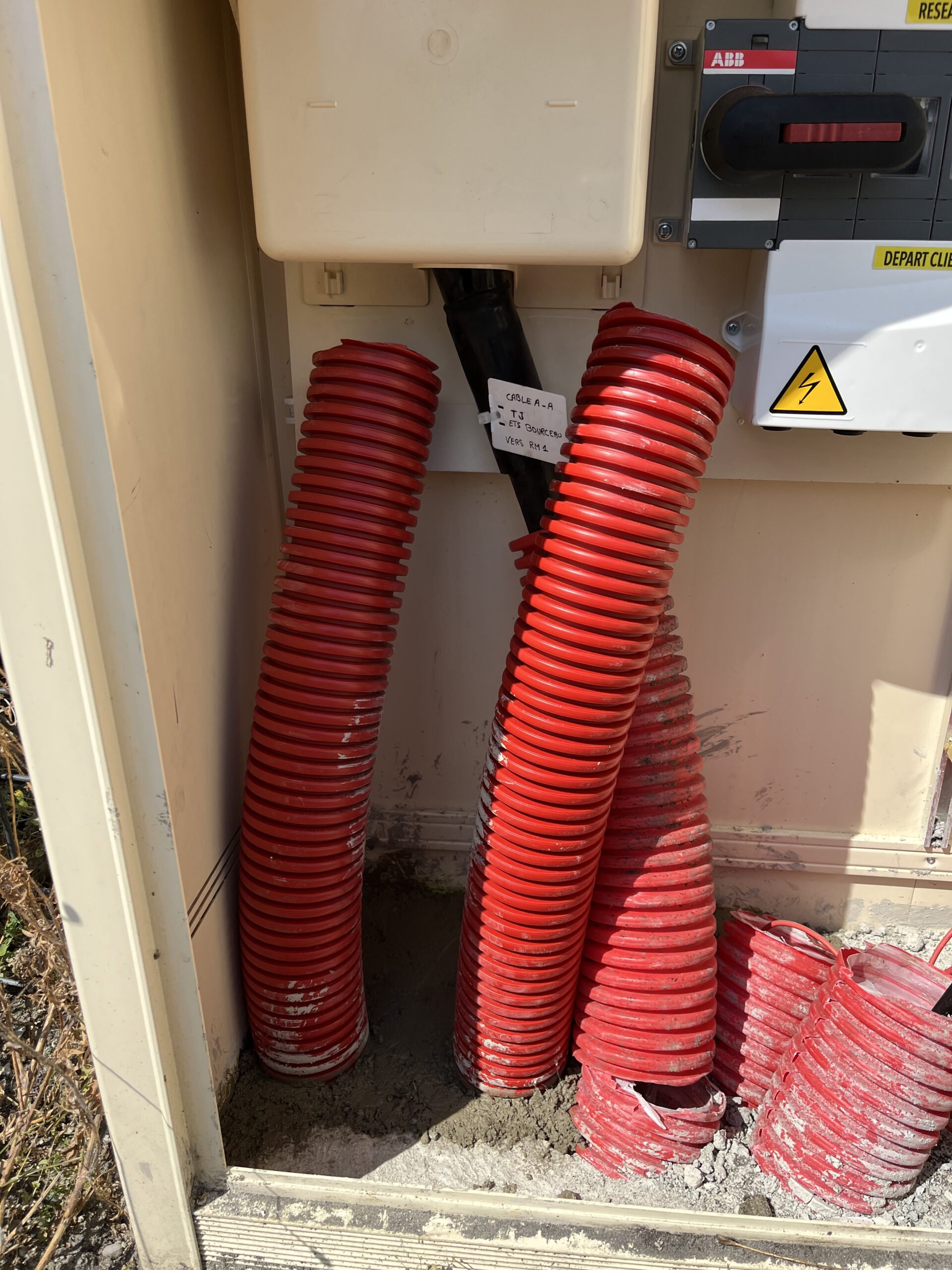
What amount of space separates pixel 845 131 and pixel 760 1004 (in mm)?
1432

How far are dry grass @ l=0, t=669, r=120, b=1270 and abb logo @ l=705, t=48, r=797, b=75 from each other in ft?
4.86

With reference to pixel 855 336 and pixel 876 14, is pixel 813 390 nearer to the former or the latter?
pixel 855 336

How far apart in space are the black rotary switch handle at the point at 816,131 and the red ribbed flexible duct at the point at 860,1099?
1.26m

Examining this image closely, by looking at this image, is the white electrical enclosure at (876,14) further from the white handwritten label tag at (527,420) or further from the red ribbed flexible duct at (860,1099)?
the red ribbed flexible duct at (860,1099)

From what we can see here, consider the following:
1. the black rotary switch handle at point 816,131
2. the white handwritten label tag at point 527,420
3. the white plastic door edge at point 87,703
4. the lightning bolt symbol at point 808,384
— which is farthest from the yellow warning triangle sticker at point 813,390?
the white plastic door edge at point 87,703

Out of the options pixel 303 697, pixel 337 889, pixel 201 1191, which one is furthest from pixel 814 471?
pixel 201 1191

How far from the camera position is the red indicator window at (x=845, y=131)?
3.93 ft

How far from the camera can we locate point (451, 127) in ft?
3.81

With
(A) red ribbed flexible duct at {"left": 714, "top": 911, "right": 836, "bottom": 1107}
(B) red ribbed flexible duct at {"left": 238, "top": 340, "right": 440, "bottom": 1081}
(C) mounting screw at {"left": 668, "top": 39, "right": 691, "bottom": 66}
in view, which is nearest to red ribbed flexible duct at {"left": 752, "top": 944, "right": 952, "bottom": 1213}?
(A) red ribbed flexible duct at {"left": 714, "top": 911, "right": 836, "bottom": 1107}

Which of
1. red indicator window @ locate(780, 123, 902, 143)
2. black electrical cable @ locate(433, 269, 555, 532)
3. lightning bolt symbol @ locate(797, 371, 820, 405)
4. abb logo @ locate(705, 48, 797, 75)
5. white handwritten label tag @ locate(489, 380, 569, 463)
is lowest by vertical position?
white handwritten label tag @ locate(489, 380, 569, 463)

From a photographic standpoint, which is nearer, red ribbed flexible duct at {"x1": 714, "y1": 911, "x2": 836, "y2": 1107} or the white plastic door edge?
the white plastic door edge

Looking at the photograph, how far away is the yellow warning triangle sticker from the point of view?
135cm

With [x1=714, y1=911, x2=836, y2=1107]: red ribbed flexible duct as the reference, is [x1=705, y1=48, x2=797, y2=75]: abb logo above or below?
above

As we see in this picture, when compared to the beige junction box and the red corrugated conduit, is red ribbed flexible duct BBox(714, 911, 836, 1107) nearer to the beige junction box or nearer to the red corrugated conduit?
the red corrugated conduit
